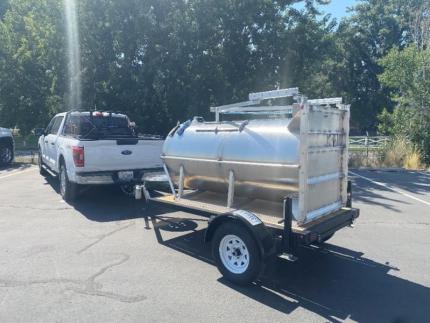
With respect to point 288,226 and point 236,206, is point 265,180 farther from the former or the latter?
point 288,226

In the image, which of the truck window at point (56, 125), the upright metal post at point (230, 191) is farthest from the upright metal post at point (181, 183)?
the truck window at point (56, 125)

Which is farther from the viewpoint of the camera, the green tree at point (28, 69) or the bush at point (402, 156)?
the green tree at point (28, 69)

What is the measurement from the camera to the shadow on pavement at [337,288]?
13.1 ft

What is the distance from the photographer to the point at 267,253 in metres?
4.35

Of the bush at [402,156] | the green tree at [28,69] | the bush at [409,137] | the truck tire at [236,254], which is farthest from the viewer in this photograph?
the green tree at [28,69]

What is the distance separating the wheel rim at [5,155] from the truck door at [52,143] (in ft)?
Result: 18.4

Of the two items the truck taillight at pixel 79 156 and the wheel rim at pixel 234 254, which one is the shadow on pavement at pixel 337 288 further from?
the truck taillight at pixel 79 156

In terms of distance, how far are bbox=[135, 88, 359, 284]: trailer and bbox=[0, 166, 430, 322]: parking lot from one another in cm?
51

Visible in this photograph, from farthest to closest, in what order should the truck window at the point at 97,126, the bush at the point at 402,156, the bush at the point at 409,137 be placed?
the bush at the point at 409,137
the bush at the point at 402,156
the truck window at the point at 97,126

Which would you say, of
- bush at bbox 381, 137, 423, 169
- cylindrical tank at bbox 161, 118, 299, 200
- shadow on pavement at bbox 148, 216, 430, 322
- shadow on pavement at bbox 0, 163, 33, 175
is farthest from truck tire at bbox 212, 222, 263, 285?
bush at bbox 381, 137, 423, 169

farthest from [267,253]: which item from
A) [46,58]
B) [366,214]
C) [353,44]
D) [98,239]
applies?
[353,44]

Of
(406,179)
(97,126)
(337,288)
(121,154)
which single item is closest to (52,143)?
(97,126)

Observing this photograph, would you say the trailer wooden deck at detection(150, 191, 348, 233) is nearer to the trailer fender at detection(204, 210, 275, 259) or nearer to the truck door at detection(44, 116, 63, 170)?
the trailer fender at detection(204, 210, 275, 259)

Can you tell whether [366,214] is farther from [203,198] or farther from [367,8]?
[367,8]
